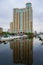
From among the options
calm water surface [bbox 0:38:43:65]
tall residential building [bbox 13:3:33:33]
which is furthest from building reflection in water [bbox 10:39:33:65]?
tall residential building [bbox 13:3:33:33]

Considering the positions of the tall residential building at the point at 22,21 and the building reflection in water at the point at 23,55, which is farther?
the tall residential building at the point at 22,21

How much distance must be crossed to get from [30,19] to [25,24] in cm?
646

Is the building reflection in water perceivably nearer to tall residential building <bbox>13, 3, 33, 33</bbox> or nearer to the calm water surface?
the calm water surface

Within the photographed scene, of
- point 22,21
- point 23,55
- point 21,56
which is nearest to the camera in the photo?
point 21,56

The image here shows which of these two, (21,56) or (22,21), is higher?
(22,21)

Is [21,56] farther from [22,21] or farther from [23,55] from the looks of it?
[22,21]

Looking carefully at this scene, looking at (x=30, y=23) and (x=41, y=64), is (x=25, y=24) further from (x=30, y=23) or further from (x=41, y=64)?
(x=41, y=64)

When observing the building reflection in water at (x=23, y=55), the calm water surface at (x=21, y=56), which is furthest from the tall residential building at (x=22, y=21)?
the calm water surface at (x=21, y=56)

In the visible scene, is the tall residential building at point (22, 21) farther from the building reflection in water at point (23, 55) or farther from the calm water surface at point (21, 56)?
the calm water surface at point (21, 56)

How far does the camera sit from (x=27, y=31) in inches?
5044

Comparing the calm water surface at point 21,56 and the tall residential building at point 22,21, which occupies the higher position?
the tall residential building at point 22,21

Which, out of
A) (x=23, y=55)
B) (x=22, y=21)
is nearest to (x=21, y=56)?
(x=23, y=55)

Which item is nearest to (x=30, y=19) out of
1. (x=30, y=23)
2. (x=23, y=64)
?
(x=30, y=23)

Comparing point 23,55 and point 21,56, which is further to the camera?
point 23,55
